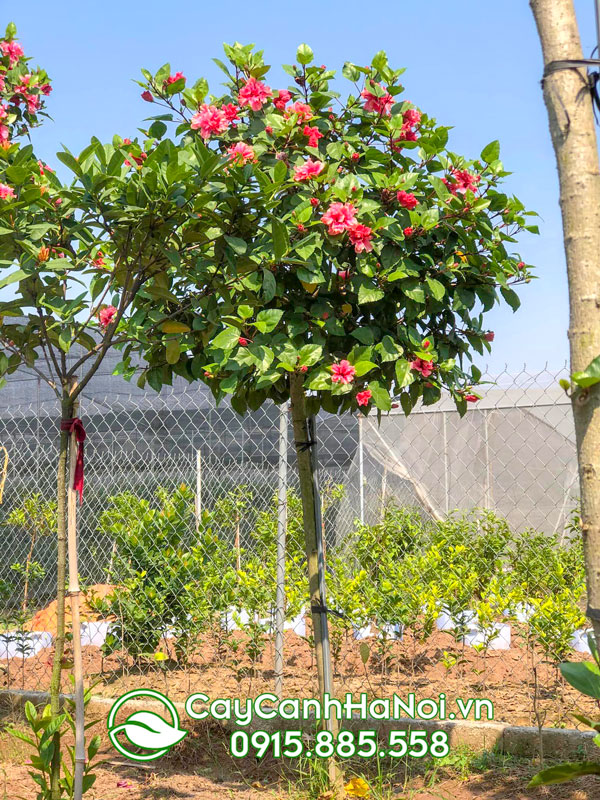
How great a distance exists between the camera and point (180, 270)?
206 cm

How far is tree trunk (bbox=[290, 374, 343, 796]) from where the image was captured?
2.66 metres

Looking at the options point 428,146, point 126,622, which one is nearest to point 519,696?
point 126,622

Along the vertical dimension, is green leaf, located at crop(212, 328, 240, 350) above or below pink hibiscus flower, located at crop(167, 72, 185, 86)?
below

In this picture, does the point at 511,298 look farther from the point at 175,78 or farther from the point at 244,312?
the point at 175,78

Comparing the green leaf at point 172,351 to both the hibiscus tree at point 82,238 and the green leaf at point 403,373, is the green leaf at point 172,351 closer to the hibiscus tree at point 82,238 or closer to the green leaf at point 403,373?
the hibiscus tree at point 82,238

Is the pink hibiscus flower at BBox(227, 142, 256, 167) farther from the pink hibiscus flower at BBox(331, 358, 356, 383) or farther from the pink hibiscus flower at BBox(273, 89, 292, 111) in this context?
the pink hibiscus flower at BBox(331, 358, 356, 383)

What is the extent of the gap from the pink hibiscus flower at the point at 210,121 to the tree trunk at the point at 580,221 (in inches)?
44.6

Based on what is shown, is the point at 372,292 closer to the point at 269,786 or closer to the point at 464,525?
the point at 269,786

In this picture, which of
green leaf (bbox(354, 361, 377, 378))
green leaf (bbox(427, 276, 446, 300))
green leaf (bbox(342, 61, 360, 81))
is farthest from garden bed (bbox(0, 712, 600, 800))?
green leaf (bbox(342, 61, 360, 81))

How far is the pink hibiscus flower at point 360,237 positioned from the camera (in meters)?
2.21

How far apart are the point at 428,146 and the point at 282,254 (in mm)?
745

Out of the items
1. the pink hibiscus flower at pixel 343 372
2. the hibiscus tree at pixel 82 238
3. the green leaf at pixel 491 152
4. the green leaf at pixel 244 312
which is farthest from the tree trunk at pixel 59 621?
the green leaf at pixel 491 152

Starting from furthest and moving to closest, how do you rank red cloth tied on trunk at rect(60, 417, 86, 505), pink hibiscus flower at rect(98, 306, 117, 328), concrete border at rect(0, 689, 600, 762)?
concrete border at rect(0, 689, 600, 762), pink hibiscus flower at rect(98, 306, 117, 328), red cloth tied on trunk at rect(60, 417, 86, 505)

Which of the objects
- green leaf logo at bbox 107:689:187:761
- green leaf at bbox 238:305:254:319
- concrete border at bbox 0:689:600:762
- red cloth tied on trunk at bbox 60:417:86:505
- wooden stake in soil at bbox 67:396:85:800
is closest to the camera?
wooden stake in soil at bbox 67:396:85:800
